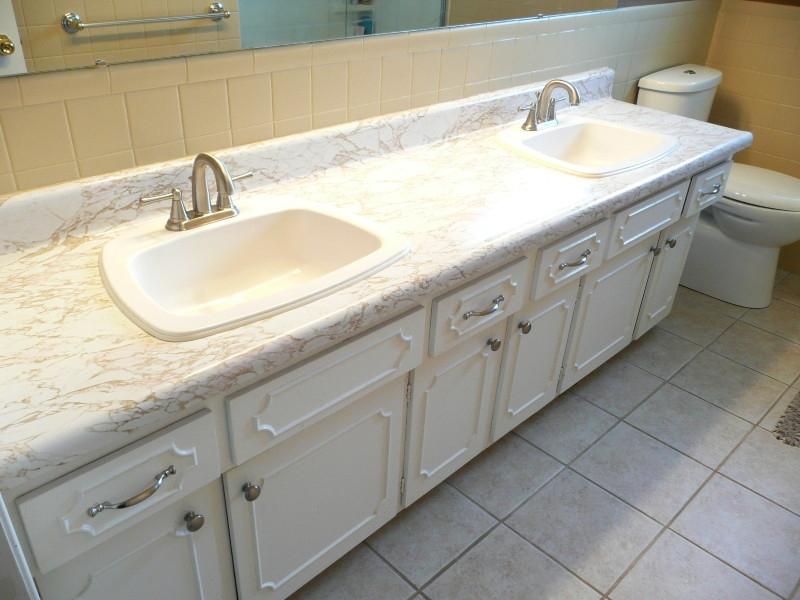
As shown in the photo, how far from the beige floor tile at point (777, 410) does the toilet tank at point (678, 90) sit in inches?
43.4

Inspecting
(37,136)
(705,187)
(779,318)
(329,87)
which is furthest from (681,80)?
(37,136)

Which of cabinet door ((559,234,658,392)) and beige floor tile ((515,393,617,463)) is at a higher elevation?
cabinet door ((559,234,658,392))

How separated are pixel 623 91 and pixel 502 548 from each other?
175 cm

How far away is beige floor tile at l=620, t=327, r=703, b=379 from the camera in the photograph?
240 centimetres

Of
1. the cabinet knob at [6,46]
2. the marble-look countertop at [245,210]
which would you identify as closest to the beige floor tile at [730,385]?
the marble-look countertop at [245,210]

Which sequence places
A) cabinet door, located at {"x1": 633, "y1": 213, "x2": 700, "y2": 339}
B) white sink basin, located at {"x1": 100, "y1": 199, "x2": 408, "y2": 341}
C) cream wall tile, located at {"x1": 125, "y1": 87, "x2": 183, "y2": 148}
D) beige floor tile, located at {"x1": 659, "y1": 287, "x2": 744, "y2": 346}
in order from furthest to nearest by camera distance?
beige floor tile, located at {"x1": 659, "y1": 287, "x2": 744, "y2": 346}
cabinet door, located at {"x1": 633, "y1": 213, "x2": 700, "y2": 339}
cream wall tile, located at {"x1": 125, "y1": 87, "x2": 183, "y2": 148}
white sink basin, located at {"x1": 100, "y1": 199, "x2": 408, "y2": 341}

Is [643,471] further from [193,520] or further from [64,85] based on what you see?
[64,85]

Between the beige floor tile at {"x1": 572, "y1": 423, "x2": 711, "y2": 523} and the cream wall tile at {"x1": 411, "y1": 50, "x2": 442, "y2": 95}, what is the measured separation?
1128 millimetres

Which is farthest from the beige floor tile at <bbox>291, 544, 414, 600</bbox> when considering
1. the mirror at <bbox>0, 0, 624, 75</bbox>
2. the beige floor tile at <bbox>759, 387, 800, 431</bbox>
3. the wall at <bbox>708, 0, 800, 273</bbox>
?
the wall at <bbox>708, 0, 800, 273</bbox>

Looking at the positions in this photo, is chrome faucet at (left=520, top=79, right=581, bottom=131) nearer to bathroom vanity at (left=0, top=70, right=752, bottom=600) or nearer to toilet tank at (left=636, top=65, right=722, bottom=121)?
bathroom vanity at (left=0, top=70, right=752, bottom=600)

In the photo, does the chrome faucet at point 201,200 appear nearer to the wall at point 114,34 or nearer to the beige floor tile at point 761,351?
the wall at point 114,34

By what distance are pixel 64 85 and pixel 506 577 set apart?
138cm

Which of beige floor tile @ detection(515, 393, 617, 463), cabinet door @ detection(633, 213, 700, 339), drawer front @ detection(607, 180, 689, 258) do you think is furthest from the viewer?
cabinet door @ detection(633, 213, 700, 339)

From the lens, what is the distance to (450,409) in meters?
Result: 1.57
